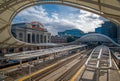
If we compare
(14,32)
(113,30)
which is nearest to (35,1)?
(14,32)

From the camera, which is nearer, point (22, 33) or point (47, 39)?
point (22, 33)

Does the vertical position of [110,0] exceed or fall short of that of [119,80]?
it exceeds it

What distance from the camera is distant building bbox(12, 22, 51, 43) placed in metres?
78.9

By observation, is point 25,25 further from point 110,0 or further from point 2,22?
point 110,0

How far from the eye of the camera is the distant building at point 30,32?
7888 centimetres

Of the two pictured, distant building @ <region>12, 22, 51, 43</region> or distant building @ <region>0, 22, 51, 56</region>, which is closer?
distant building @ <region>0, 22, 51, 56</region>

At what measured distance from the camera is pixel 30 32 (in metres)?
87.6

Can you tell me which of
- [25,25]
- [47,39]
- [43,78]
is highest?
[25,25]

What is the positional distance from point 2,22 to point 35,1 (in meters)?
11.6

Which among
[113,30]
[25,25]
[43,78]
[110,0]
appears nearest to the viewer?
[110,0]

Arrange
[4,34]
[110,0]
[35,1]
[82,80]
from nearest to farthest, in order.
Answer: [110,0], [82,80], [35,1], [4,34]

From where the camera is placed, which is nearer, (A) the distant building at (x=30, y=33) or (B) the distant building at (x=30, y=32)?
(A) the distant building at (x=30, y=33)

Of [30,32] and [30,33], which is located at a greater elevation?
[30,32]

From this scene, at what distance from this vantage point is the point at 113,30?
17275 centimetres
